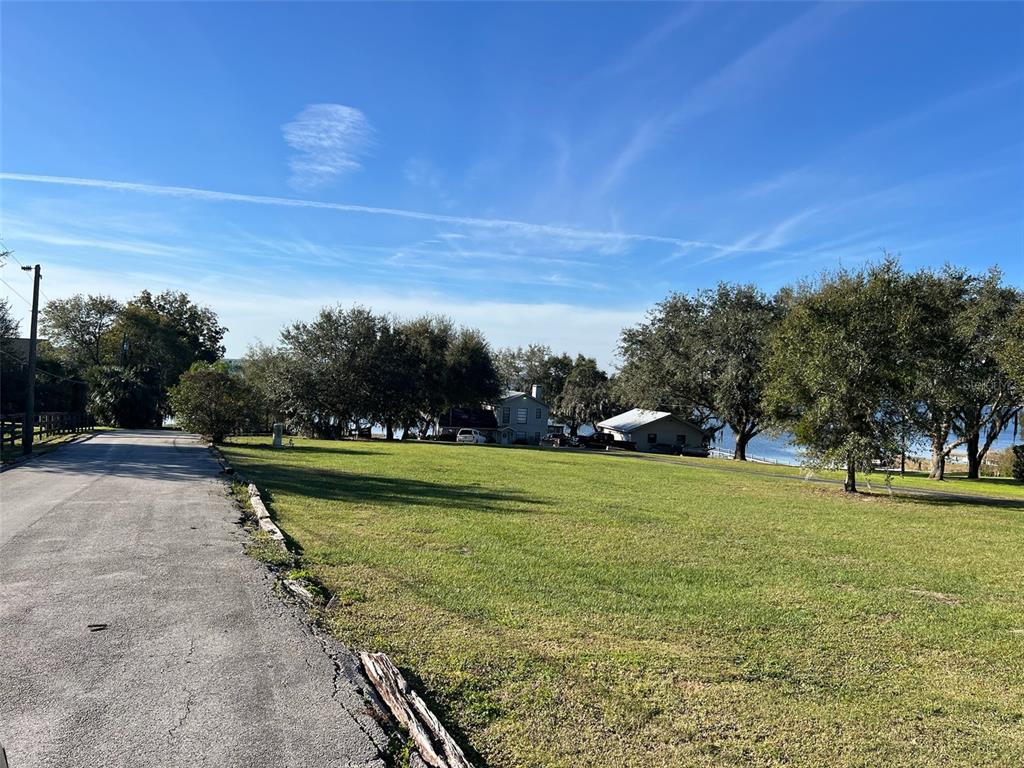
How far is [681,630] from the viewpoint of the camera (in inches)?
228

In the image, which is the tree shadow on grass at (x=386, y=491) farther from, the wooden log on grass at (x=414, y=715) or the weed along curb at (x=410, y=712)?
the wooden log on grass at (x=414, y=715)

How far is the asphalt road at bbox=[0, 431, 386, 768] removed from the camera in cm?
337

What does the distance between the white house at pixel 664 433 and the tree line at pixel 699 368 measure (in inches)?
68.3

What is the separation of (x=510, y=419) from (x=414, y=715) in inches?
2666

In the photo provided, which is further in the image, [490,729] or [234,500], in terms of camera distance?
[234,500]

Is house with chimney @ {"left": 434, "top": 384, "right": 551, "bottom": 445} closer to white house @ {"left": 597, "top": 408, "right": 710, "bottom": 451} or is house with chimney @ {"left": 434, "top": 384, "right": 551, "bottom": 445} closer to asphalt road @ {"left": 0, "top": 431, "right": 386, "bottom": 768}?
white house @ {"left": 597, "top": 408, "right": 710, "bottom": 451}

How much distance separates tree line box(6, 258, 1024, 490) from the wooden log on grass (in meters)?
19.1

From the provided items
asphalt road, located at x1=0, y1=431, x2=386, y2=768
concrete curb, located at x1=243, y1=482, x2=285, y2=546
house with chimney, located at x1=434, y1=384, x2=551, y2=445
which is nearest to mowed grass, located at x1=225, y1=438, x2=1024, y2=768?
concrete curb, located at x1=243, y1=482, x2=285, y2=546

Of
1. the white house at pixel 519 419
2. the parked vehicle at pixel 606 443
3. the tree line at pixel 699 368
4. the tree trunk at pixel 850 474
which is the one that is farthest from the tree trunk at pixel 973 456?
the white house at pixel 519 419

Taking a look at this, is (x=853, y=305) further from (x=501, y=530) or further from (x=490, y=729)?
(x=490, y=729)

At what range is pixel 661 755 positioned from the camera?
3545mm

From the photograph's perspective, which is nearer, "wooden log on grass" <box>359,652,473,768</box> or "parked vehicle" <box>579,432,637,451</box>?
"wooden log on grass" <box>359,652,473,768</box>

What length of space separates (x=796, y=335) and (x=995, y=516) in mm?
7457

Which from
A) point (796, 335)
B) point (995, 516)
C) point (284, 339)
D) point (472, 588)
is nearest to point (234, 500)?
point (472, 588)
